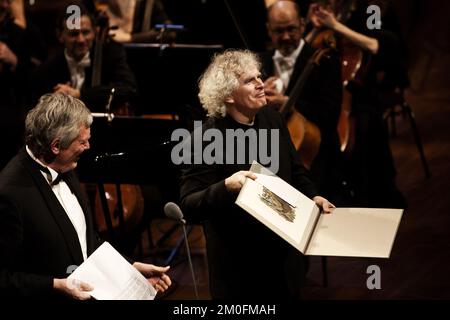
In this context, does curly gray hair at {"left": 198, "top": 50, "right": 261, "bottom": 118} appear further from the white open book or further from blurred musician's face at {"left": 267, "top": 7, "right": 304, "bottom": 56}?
blurred musician's face at {"left": 267, "top": 7, "right": 304, "bottom": 56}

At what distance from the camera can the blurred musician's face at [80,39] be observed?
4.62 m

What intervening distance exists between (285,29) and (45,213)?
2.33 m

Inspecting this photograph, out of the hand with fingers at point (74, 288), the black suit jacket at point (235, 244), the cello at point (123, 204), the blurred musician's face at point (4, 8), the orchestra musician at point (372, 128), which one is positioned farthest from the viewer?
the blurred musician's face at point (4, 8)

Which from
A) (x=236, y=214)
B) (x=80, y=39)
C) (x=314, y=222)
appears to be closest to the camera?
(x=314, y=222)

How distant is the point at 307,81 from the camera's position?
14.5 ft

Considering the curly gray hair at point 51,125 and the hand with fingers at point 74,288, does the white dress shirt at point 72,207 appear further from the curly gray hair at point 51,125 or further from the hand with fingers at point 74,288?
the hand with fingers at point 74,288

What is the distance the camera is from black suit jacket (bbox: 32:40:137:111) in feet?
14.6

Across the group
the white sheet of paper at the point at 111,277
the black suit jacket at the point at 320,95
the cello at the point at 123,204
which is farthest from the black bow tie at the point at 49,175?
the black suit jacket at the point at 320,95

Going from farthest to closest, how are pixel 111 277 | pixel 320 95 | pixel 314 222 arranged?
pixel 320 95 < pixel 314 222 < pixel 111 277

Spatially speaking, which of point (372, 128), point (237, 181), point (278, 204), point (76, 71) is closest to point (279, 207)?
point (278, 204)

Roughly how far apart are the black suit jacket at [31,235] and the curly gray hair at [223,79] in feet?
2.72

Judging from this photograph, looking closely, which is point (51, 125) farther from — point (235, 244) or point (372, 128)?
point (372, 128)

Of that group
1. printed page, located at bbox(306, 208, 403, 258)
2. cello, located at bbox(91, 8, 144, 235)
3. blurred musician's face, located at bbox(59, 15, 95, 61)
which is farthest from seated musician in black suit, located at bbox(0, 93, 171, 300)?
blurred musician's face, located at bbox(59, 15, 95, 61)

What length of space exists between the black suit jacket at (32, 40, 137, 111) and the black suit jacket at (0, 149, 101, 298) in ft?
5.78
